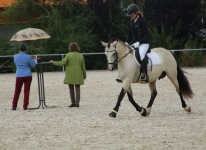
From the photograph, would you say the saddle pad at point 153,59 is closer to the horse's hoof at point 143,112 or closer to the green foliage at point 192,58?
the horse's hoof at point 143,112

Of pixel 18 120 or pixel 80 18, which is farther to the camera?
pixel 80 18

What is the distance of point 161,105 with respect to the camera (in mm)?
16438

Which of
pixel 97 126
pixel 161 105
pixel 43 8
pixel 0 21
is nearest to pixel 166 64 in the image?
pixel 161 105

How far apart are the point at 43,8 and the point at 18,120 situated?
79.0 ft

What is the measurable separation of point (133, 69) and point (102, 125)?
188cm

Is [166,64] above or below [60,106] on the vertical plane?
above

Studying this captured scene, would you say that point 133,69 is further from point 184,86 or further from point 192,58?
point 192,58

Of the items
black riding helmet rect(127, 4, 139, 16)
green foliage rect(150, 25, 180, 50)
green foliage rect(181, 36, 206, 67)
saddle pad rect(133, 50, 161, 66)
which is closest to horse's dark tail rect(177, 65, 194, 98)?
saddle pad rect(133, 50, 161, 66)

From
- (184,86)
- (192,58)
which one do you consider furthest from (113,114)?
(192,58)

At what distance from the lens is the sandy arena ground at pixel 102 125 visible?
10195 millimetres

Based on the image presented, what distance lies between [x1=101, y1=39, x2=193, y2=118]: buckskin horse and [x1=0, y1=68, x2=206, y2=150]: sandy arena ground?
374mm

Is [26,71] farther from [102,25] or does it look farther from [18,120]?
[102,25]

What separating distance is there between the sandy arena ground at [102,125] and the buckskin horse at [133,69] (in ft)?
1.23

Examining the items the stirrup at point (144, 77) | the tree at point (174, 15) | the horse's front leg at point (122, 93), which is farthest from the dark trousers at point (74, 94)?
the tree at point (174, 15)
